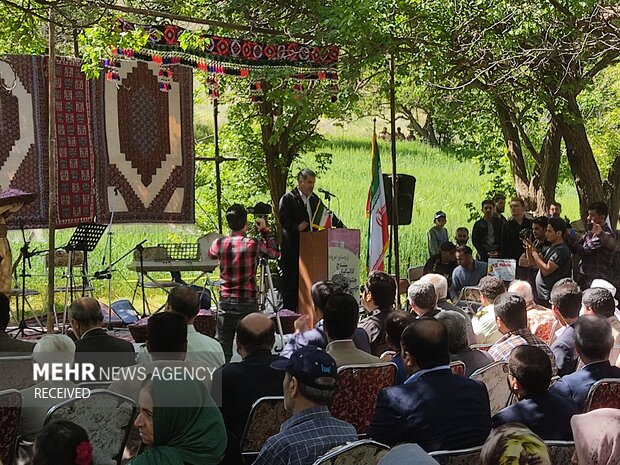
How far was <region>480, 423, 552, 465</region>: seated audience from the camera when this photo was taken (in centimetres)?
264

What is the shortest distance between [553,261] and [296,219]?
2.61 metres

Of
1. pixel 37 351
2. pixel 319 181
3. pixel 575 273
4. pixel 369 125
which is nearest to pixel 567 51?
pixel 575 273

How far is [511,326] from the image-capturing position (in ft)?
17.8

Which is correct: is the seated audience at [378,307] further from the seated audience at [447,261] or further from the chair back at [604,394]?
the seated audience at [447,261]

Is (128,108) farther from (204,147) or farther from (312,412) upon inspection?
(312,412)

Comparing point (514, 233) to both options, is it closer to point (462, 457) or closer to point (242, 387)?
point (242, 387)

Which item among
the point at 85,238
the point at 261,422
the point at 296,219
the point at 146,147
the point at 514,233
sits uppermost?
the point at 146,147

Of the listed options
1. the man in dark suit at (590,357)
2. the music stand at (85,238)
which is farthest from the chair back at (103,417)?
the music stand at (85,238)

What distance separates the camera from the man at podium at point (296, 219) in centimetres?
989

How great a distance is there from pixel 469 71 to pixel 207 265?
12.4ft

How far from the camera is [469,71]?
11.2 m

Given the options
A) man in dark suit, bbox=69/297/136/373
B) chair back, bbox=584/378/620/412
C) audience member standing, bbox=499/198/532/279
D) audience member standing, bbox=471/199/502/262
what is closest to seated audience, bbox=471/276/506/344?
chair back, bbox=584/378/620/412

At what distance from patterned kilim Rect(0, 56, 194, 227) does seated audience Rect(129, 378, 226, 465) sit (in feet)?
22.4

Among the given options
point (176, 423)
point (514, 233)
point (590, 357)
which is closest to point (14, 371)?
point (176, 423)
